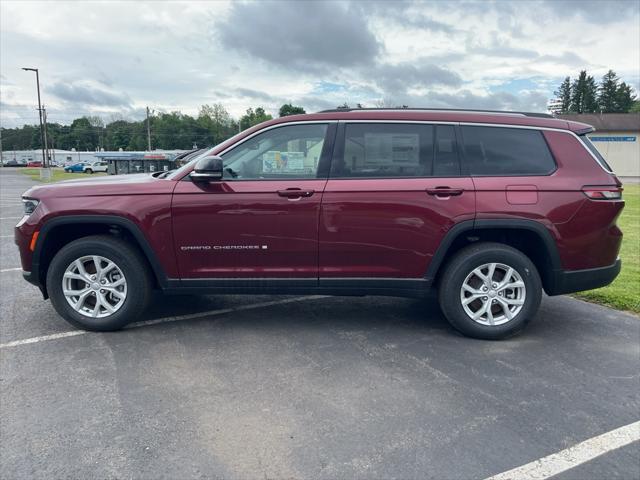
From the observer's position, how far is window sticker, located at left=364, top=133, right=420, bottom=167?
419 cm

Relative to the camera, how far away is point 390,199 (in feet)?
13.3

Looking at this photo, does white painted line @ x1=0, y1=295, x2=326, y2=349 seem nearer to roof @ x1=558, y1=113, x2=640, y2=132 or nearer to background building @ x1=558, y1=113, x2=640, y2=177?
background building @ x1=558, y1=113, x2=640, y2=177

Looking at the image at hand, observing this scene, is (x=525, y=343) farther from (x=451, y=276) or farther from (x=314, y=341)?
(x=314, y=341)

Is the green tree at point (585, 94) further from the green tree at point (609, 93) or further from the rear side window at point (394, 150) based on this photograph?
the rear side window at point (394, 150)

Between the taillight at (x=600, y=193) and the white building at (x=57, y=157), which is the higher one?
the white building at (x=57, y=157)

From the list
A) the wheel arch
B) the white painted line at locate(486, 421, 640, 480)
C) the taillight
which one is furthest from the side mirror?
the taillight

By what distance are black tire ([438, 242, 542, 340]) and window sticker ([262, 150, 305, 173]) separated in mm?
1539

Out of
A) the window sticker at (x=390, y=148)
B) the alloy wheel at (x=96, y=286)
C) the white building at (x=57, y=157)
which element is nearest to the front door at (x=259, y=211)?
the window sticker at (x=390, y=148)

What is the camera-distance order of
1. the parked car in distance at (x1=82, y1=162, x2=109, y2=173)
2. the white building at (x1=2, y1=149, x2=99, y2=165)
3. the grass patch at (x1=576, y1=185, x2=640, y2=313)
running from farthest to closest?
1. the white building at (x1=2, y1=149, x2=99, y2=165)
2. the parked car in distance at (x1=82, y1=162, x2=109, y2=173)
3. the grass patch at (x1=576, y1=185, x2=640, y2=313)

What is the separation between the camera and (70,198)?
168 inches

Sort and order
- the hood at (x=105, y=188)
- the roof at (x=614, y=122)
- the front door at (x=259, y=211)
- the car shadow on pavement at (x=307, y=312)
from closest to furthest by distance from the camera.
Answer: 1. the front door at (x=259, y=211)
2. the hood at (x=105, y=188)
3. the car shadow on pavement at (x=307, y=312)
4. the roof at (x=614, y=122)

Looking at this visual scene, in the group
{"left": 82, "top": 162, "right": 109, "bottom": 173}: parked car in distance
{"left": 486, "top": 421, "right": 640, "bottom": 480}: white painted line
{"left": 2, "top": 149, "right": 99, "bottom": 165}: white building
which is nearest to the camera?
{"left": 486, "top": 421, "right": 640, "bottom": 480}: white painted line

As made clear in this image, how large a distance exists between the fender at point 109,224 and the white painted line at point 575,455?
3033mm

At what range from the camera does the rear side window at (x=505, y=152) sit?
13.7ft
